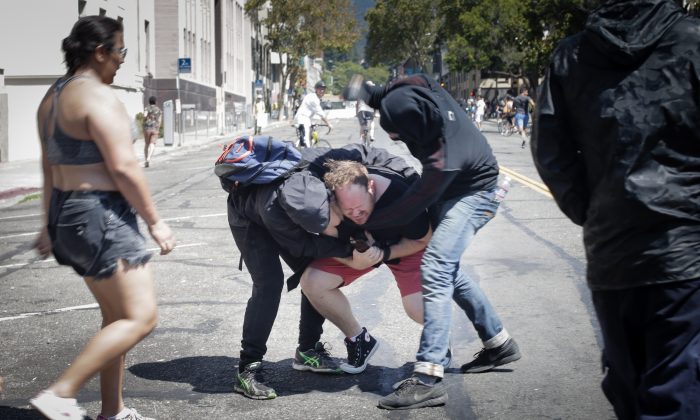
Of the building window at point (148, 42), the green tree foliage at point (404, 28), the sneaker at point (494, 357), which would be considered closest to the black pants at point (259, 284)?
the sneaker at point (494, 357)

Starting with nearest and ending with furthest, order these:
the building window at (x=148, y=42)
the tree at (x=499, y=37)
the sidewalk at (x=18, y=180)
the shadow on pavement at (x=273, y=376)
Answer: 1. the shadow on pavement at (x=273, y=376)
2. the sidewalk at (x=18, y=180)
3. the building window at (x=148, y=42)
4. the tree at (x=499, y=37)

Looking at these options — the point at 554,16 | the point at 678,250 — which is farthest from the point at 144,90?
the point at 678,250

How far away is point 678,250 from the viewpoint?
288 cm

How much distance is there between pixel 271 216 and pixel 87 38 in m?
1.29

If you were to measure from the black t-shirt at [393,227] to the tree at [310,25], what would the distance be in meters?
63.5

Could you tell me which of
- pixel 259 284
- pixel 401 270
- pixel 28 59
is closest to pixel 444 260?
pixel 401 270

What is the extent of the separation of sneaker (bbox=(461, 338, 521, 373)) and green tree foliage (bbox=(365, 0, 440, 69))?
3718 inches

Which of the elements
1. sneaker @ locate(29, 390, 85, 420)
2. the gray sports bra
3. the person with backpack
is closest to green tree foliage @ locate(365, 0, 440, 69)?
the person with backpack

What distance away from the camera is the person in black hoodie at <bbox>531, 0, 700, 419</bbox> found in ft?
9.41

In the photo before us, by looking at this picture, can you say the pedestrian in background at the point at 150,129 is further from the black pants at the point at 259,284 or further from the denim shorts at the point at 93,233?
the denim shorts at the point at 93,233

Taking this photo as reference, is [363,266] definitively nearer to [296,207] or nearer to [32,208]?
[296,207]

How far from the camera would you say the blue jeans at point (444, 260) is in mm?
4625

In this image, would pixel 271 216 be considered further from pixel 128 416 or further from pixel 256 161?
pixel 128 416

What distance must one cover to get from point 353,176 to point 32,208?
38.9ft
